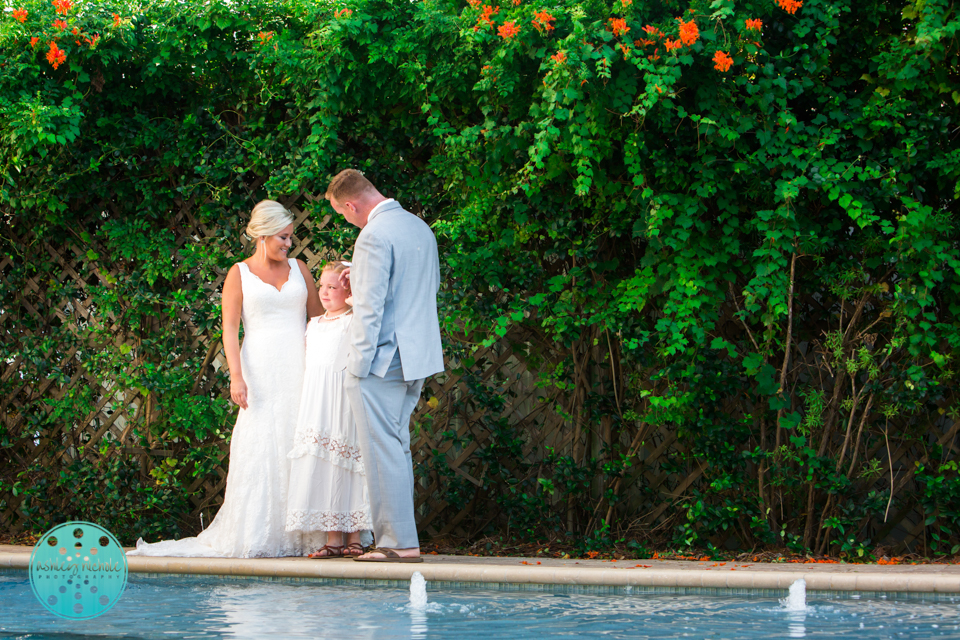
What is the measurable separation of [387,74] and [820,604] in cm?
262

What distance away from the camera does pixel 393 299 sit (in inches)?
142

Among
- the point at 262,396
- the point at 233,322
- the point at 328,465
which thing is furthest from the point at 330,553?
the point at 233,322

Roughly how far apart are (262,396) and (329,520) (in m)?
0.59

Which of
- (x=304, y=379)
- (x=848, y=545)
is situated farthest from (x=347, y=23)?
(x=848, y=545)

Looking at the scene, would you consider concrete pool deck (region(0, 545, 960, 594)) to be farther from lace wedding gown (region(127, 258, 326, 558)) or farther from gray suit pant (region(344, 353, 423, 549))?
lace wedding gown (region(127, 258, 326, 558))

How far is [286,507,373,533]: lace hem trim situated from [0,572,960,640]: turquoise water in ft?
1.56

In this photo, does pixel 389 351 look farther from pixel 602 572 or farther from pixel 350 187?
pixel 602 572

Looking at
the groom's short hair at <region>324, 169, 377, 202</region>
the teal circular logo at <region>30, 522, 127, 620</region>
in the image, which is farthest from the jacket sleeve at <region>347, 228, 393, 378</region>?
the teal circular logo at <region>30, 522, 127, 620</region>

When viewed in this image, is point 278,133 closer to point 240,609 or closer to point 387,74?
point 387,74

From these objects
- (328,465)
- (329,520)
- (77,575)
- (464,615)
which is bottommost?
(464,615)

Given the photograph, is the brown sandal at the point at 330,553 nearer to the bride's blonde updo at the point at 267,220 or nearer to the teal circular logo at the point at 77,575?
the teal circular logo at the point at 77,575

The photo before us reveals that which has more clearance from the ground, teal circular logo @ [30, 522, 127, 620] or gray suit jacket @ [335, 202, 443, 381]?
gray suit jacket @ [335, 202, 443, 381]

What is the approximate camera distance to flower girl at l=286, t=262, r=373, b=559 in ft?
12.5

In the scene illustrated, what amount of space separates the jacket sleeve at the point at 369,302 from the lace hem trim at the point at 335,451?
1.42 ft
